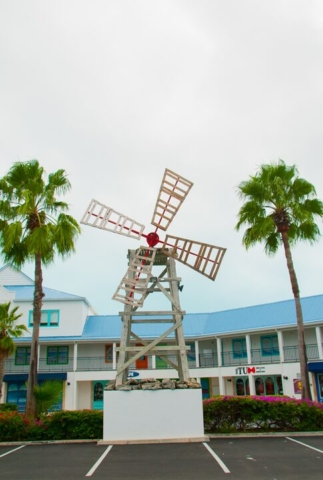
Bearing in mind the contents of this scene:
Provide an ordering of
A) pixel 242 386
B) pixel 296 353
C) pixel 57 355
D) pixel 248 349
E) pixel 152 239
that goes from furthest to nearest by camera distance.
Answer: pixel 57 355
pixel 242 386
pixel 248 349
pixel 296 353
pixel 152 239

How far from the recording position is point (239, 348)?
3244 centimetres

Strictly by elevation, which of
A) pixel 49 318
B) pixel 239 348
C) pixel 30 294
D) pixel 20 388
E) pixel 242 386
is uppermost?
pixel 30 294

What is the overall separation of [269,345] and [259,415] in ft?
52.0

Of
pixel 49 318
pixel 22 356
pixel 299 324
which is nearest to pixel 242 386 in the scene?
pixel 49 318

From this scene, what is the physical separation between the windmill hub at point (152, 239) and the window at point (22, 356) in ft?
64.1

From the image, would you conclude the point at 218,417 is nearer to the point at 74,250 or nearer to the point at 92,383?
the point at 74,250

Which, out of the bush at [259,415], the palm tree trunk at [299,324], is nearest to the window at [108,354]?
the palm tree trunk at [299,324]

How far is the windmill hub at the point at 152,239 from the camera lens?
16938 mm

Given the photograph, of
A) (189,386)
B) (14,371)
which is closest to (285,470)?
(189,386)

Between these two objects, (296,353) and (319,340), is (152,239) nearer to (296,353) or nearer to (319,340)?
(319,340)

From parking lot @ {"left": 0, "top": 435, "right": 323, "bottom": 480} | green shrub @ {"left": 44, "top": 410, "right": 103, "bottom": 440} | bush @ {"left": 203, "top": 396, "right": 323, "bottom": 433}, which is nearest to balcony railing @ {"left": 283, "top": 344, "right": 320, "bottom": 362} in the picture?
bush @ {"left": 203, "top": 396, "right": 323, "bottom": 433}

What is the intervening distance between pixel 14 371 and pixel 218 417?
1993cm

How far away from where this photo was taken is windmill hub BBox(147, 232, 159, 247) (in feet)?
55.6

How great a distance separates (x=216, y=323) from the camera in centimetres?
3350
